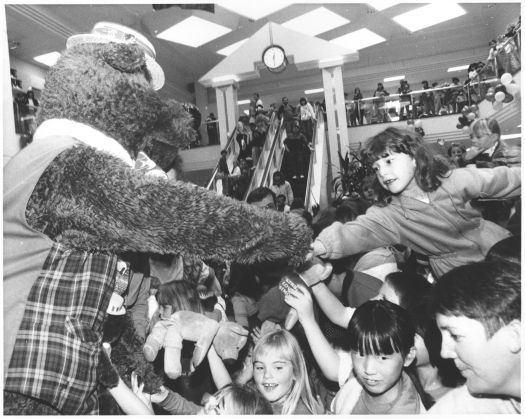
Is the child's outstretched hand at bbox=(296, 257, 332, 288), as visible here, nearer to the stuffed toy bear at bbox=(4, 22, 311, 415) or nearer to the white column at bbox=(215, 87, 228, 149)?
the stuffed toy bear at bbox=(4, 22, 311, 415)

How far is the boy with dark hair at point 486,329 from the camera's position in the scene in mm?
1138

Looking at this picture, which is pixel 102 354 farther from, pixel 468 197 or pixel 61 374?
pixel 468 197

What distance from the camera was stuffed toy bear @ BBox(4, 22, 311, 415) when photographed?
38.5 inches

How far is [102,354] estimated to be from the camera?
1095mm

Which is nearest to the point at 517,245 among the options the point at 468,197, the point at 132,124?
the point at 468,197

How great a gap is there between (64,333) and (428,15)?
1327cm

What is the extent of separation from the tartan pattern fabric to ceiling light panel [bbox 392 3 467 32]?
1217 centimetres

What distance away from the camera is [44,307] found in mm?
1004

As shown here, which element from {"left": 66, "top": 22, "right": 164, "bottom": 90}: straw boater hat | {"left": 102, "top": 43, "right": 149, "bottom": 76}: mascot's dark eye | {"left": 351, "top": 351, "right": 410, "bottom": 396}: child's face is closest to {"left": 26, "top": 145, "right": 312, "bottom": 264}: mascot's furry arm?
{"left": 102, "top": 43, "right": 149, "bottom": 76}: mascot's dark eye

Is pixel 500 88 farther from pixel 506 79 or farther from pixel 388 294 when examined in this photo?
pixel 388 294

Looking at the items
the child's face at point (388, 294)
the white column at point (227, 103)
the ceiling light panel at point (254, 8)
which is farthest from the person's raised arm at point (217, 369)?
the white column at point (227, 103)

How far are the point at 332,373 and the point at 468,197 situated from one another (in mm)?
863

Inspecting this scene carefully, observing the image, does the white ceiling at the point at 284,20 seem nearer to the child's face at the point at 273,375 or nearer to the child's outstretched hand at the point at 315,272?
the child's face at the point at 273,375

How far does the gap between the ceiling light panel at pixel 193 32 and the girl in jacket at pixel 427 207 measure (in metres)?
10.1
